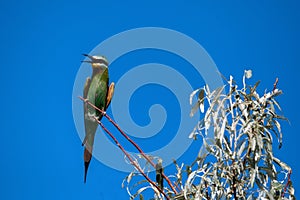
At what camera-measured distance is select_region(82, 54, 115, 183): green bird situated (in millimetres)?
1989

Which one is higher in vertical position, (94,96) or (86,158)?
(94,96)

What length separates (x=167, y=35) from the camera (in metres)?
1.89

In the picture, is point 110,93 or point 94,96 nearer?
point 110,93

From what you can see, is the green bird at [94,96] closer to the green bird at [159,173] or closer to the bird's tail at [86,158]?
the bird's tail at [86,158]

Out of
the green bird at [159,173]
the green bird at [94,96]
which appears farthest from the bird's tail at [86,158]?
the green bird at [159,173]

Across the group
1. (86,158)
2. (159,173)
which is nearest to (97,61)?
(86,158)

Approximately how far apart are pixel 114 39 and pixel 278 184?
709mm

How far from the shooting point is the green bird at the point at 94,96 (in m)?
1.99

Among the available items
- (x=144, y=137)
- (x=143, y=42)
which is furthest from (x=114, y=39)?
(x=144, y=137)

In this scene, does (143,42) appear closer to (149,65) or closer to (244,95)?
(149,65)

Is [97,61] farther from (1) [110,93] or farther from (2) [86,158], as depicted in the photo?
(2) [86,158]

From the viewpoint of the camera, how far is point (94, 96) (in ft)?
8.08

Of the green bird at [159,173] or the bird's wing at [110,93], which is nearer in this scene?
the green bird at [159,173]

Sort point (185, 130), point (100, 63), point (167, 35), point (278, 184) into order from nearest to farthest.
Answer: point (278, 184), point (185, 130), point (167, 35), point (100, 63)
